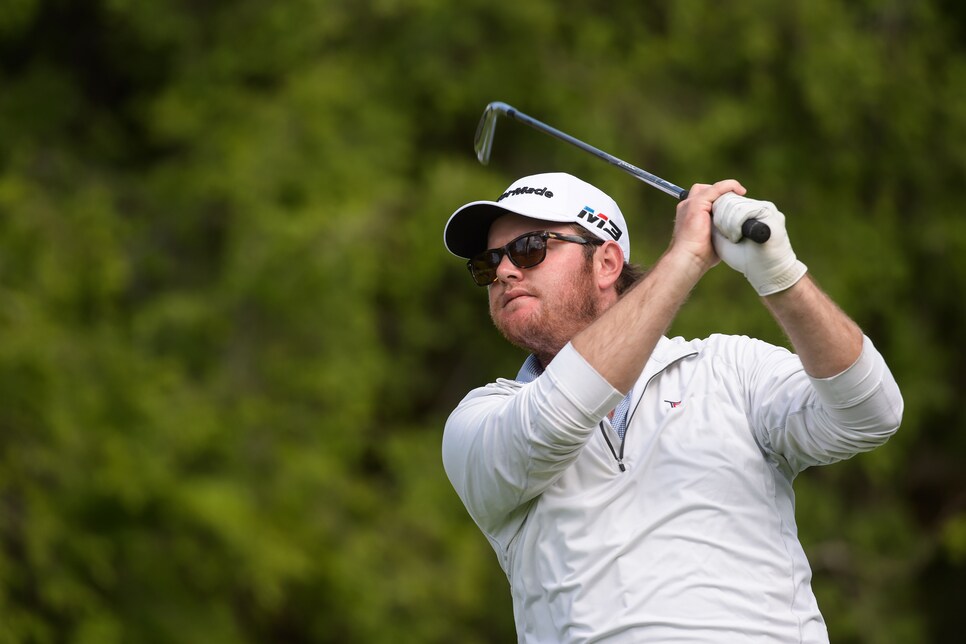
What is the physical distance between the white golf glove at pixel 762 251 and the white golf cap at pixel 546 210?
54 centimetres

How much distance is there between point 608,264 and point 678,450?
531 millimetres

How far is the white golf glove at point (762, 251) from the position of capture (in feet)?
7.00

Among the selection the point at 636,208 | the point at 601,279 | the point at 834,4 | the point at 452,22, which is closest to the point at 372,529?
the point at 636,208

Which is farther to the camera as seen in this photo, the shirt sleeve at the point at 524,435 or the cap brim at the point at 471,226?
the cap brim at the point at 471,226

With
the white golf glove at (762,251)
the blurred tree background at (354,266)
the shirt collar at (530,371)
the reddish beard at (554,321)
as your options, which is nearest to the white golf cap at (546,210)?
the reddish beard at (554,321)

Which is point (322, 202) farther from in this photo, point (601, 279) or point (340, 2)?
point (601, 279)

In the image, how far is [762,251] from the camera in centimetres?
213

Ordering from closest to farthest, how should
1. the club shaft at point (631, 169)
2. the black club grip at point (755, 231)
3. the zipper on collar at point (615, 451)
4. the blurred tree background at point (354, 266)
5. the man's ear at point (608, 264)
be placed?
the black club grip at point (755, 231)
the zipper on collar at point (615, 451)
the club shaft at point (631, 169)
the man's ear at point (608, 264)
the blurred tree background at point (354, 266)

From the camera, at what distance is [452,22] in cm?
806

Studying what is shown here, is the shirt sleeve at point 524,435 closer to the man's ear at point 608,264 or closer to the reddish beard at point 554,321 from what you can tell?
the reddish beard at point 554,321

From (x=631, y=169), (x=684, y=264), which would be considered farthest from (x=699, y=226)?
(x=631, y=169)

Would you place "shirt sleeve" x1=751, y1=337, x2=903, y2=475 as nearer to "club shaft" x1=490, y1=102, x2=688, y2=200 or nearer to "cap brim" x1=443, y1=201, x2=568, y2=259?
"club shaft" x1=490, y1=102, x2=688, y2=200

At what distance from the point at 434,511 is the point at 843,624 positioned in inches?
101

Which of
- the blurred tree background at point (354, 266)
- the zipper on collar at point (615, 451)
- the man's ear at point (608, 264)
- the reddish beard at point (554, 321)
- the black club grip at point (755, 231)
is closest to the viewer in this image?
the black club grip at point (755, 231)
